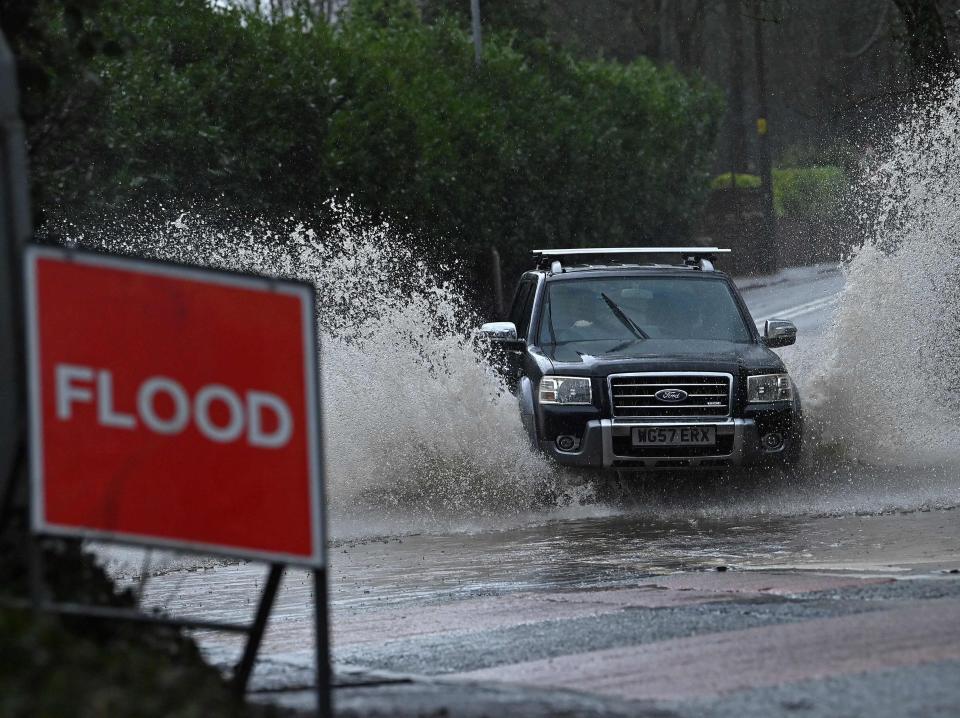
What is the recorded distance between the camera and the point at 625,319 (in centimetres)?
1430

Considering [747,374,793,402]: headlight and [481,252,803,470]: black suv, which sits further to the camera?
[747,374,793,402]: headlight

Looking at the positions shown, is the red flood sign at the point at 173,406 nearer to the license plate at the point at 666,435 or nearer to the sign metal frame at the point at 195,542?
the sign metal frame at the point at 195,542

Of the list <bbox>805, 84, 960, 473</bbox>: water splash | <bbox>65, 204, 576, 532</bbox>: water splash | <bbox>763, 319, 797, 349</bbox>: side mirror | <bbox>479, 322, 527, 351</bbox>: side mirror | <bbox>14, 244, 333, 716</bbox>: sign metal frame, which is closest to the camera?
<bbox>14, 244, 333, 716</bbox>: sign metal frame

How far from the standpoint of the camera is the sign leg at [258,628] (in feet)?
15.9

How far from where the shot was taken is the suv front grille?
43.0 feet

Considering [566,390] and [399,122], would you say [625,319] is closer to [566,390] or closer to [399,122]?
[566,390]

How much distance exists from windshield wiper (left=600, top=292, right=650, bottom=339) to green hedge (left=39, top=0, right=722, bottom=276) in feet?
13.0

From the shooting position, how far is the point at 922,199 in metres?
20.2

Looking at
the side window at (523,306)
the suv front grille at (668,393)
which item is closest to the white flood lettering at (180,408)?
the suv front grille at (668,393)

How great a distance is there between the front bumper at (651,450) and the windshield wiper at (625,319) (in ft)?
4.03

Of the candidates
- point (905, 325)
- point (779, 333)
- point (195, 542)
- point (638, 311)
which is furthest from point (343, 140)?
point (195, 542)

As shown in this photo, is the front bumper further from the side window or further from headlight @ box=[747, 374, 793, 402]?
the side window

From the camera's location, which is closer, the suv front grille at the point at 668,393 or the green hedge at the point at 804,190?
the suv front grille at the point at 668,393

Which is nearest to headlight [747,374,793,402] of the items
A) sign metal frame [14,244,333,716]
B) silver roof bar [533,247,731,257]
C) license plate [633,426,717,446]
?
license plate [633,426,717,446]
